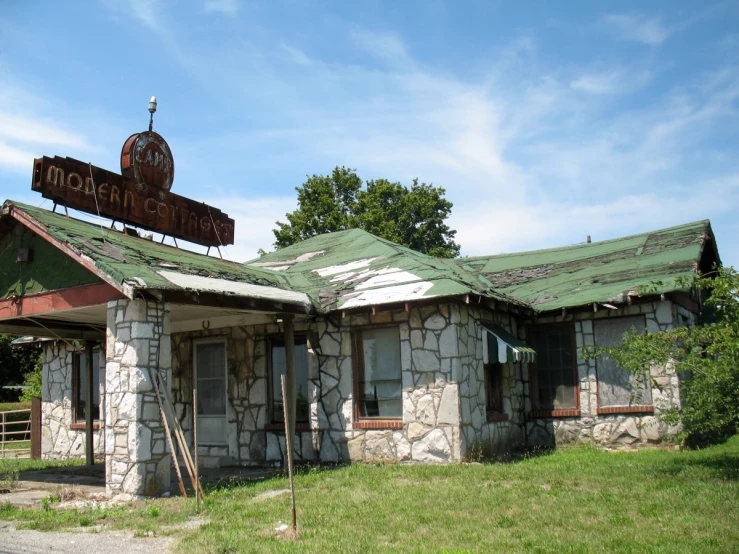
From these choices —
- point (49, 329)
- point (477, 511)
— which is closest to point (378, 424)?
point (477, 511)

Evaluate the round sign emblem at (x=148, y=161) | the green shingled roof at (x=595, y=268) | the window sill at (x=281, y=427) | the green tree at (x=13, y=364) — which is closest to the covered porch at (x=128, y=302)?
the round sign emblem at (x=148, y=161)

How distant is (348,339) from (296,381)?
1527mm

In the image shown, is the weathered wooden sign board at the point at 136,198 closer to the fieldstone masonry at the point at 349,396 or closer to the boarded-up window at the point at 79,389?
the fieldstone masonry at the point at 349,396

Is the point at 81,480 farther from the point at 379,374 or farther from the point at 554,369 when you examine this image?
the point at 554,369

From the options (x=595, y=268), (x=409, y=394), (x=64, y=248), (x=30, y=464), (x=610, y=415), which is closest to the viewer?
(x=64, y=248)

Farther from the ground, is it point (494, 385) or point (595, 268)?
point (595, 268)

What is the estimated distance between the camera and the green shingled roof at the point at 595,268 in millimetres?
13367

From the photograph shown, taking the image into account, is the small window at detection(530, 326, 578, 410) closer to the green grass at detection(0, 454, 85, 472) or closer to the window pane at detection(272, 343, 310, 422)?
the window pane at detection(272, 343, 310, 422)

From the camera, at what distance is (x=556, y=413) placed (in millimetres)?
13930

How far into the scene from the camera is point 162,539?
7.29 m

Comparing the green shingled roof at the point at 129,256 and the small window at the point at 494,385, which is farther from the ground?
the green shingled roof at the point at 129,256

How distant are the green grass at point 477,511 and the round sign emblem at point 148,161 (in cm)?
684

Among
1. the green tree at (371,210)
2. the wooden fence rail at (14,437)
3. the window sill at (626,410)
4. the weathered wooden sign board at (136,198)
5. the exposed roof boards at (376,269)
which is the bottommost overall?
the wooden fence rail at (14,437)

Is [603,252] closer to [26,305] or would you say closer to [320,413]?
[320,413]
